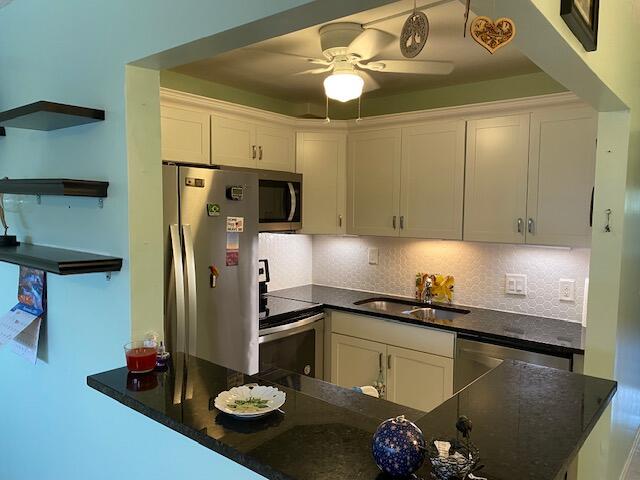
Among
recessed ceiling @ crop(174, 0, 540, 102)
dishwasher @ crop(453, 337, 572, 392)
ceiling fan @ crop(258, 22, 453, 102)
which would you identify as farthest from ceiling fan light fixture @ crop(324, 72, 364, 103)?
dishwasher @ crop(453, 337, 572, 392)

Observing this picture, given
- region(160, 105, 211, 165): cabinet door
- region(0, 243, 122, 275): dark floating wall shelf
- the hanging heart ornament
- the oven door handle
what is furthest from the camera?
the oven door handle

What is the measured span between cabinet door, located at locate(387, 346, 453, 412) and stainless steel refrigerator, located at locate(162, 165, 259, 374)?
3.12 feet

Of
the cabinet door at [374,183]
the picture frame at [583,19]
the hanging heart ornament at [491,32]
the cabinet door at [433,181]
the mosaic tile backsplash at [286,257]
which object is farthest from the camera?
the mosaic tile backsplash at [286,257]

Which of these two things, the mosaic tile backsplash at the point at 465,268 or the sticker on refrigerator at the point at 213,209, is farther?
the mosaic tile backsplash at the point at 465,268

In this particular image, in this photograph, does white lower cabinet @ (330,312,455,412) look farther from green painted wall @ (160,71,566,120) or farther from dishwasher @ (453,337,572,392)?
green painted wall @ (160,71,566,120)

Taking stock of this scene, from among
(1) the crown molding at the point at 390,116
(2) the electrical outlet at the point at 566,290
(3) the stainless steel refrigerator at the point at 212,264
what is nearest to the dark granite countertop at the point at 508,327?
(2) the electrical outlet at the point at 566,290

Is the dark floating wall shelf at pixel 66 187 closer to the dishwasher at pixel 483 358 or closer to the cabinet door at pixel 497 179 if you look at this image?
the dishwasher at pixel 483 358

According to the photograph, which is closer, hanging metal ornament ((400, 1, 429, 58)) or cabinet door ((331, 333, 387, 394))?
hanging metal ornament ((400, 1, 429, 58))

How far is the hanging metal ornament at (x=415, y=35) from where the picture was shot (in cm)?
111

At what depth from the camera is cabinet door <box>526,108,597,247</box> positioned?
105 inches

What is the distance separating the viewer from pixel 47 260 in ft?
4.97

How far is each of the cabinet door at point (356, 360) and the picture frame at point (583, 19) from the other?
7.17 ft

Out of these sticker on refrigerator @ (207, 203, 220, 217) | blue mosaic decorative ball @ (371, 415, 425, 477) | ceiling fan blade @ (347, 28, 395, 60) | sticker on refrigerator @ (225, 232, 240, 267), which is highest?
ceiling fan blade @ (347, 28, 395, 60)

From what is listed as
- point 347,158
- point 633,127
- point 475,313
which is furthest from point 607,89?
point 347,158
